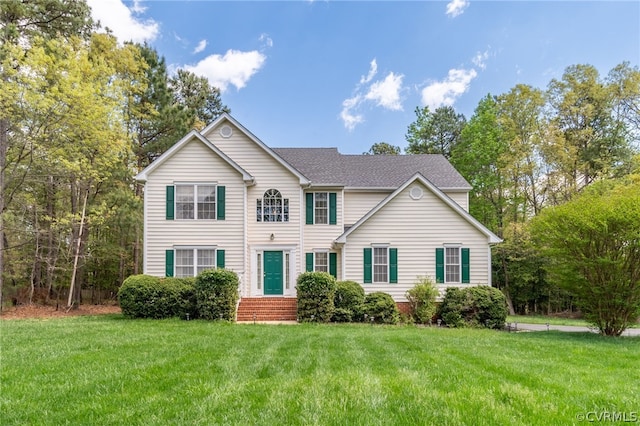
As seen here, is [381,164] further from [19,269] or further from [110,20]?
[19,269]

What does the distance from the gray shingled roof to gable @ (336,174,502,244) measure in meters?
2.45

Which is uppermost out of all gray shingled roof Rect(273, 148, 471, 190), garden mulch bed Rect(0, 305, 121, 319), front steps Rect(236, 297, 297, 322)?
gray shingled roof Rect(273, 148, 471, 190)

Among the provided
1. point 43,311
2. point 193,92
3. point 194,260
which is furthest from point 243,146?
point 193,92

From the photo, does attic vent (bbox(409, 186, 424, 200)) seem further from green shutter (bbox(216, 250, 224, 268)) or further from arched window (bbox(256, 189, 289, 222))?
green shutter (bbox(216, 250, 224, 268))

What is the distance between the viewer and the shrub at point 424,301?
45.6ft

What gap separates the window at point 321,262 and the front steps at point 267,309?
2.00 m

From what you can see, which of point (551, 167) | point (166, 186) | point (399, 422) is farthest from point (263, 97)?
point (399, 422)

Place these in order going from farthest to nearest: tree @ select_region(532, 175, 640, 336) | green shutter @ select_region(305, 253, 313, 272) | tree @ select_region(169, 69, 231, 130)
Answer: tree @ select_region(169, 69, 231, 130) → green shutter @ select_region(305, 253, 313, 272) → tree @ select_region(532, 175, 640, 336)

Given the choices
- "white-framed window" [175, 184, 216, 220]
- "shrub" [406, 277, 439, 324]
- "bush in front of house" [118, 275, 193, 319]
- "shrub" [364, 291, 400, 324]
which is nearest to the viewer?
"bush in front of house" [118, 275, 193, 319]

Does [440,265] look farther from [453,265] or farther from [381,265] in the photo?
[381,265]

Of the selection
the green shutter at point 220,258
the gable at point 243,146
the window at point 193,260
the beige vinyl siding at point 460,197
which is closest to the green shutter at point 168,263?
the window at point 193,260

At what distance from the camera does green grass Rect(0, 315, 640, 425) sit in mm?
3691

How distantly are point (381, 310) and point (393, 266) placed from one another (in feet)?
8.19

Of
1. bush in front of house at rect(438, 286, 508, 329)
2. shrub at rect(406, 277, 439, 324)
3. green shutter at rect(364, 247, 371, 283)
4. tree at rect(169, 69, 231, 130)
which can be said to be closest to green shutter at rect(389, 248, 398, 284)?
green shutter at rect(364, 247, 371, 283)
